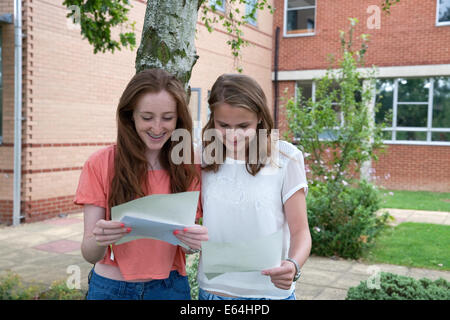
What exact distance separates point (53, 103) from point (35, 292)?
14.2ft

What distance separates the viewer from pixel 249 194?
1639 mm

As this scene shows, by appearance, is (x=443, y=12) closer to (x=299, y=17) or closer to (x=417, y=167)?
(x=299, y=17)

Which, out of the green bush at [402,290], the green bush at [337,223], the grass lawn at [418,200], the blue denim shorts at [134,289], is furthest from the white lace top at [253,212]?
the grass lawn at [418,200]

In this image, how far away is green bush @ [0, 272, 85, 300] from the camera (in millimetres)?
3476

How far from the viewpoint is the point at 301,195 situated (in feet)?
5.26

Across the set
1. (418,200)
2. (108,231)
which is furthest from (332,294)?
(418,200)

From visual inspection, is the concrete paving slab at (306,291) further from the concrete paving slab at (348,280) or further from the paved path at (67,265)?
the concrete paving slab at (348,280)

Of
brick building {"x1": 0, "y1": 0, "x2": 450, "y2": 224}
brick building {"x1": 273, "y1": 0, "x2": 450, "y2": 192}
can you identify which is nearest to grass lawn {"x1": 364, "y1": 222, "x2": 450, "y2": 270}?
brick building {"x1": 0, "y1": 0, "x2": 450, "y2": 224}

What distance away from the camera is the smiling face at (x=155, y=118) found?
1593 millimetres

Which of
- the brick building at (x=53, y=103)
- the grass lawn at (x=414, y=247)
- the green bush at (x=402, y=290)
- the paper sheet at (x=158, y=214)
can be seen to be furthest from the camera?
the brick building at (x=53, y=103)

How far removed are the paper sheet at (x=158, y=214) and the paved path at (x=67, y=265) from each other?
3.01m

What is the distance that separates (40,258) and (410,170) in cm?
1003
